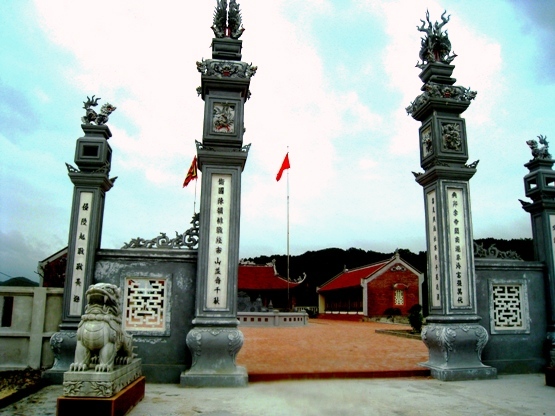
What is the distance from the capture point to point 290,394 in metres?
5.20

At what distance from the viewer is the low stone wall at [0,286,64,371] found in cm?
587

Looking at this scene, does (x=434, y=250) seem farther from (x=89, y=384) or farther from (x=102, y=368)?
(x=89, y=384)

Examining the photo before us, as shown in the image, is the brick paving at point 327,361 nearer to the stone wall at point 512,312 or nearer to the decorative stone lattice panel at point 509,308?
the stone wall at point 512,312

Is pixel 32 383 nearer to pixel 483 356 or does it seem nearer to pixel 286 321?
pixel 483 356

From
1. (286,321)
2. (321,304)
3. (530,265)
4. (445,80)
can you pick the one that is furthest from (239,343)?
(321,304)

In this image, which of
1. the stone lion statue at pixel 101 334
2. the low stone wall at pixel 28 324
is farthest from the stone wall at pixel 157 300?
the stone lion statue at pixel 101 334

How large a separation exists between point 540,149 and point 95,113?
6.50m

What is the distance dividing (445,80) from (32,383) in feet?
22.1

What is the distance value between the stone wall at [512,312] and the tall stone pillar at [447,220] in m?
0.37

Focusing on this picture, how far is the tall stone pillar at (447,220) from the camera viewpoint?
6.27m

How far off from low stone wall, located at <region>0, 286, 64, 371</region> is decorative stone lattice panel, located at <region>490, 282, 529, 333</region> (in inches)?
228

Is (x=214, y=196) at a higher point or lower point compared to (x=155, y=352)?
higher

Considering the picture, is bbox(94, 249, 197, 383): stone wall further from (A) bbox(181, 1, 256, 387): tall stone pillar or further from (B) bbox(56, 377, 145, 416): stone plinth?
(B) bbox(56, 377, 145, 416): stone plinth

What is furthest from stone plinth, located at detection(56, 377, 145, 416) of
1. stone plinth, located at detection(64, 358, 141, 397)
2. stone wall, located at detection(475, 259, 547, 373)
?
stone wall, located at detection(475, 259, 547, 373)
